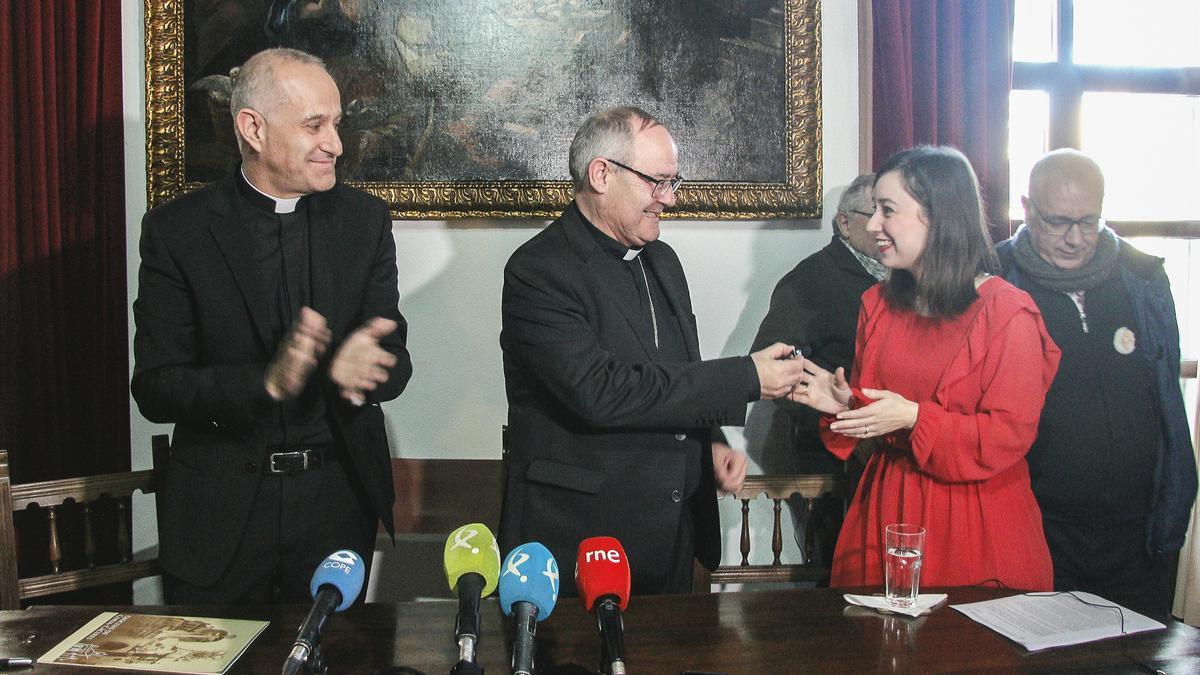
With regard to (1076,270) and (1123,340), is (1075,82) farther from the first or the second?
(1123,340)

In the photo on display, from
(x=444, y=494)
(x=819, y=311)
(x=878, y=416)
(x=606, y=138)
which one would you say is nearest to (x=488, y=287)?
(x=444, y=494)

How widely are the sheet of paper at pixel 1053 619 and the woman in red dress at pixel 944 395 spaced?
0.38 meters

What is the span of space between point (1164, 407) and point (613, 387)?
6.16 ft

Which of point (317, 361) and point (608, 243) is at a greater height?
point (608, 243)

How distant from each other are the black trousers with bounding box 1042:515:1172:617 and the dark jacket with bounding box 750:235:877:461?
33.5 inches

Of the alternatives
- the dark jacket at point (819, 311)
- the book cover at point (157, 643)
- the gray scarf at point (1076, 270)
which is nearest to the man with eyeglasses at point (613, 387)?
the book cover at point (157, 643)

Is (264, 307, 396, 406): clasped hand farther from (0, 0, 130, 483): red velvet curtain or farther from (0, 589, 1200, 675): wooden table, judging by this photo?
(0, 0, 130, 483): red velvet curtain

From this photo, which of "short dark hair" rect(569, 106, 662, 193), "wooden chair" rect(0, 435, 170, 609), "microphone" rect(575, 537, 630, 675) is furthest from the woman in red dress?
"wooden chair" rect(0, 435, 170, 609)

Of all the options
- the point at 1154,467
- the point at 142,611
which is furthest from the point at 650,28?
the point at 142,611

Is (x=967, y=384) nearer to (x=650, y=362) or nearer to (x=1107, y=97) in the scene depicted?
(x=650, y=362)

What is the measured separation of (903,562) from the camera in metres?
1.91

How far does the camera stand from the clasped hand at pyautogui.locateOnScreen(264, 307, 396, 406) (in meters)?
2.14

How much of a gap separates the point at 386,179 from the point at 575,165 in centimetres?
136

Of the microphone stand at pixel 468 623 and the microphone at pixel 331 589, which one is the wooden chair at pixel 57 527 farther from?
the microphone stand at pixel 468 623
